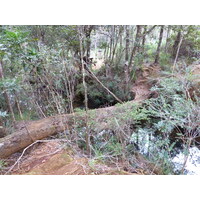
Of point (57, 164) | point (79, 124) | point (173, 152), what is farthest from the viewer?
point (173, 152)

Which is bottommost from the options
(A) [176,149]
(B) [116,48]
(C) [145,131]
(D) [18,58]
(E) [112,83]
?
(A) [176,149]

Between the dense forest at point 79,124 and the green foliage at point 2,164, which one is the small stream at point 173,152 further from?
the green foliage at point 2,164

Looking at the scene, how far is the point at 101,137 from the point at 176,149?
4.36 ft

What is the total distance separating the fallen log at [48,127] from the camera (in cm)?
192

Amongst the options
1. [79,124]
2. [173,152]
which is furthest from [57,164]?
[173,152]

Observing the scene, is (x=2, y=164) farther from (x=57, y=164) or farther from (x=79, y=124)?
(x=79, y=124)

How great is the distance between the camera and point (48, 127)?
86.3 inches

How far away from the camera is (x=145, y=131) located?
8.56 ft

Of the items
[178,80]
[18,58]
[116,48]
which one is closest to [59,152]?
[18,58]

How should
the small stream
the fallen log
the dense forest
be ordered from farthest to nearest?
the small stream
the fallen log
the dense forest

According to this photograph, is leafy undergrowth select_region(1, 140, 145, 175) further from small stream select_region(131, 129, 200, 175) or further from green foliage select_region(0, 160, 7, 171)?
small stream select_region(131, 129, 200, 175)

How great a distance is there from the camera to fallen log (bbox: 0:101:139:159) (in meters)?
1.92

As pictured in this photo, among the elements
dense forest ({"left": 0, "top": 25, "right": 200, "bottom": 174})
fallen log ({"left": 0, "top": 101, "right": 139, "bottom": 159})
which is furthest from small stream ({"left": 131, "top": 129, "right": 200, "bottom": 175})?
fallen log ({"left": 0, "top": 101, "right": 139, "bottom": 159})
